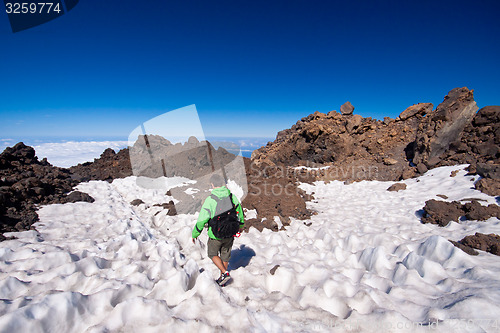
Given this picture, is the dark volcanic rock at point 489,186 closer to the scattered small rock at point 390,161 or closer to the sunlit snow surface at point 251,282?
the sunlit snow surface at point 251,282

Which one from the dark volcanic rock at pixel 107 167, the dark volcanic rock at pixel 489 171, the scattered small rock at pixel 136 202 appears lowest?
the scattered small rock at pixel 136 202

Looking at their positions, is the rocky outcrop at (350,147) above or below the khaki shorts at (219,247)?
above

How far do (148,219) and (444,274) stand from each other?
27.4ft

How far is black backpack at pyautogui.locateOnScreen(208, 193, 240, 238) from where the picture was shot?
387 cm

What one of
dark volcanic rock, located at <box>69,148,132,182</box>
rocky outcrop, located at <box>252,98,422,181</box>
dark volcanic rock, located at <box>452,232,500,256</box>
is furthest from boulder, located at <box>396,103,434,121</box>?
dark volcanic rock, located at <box>69,148,132,182</box>

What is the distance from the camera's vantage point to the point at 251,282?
150 inches

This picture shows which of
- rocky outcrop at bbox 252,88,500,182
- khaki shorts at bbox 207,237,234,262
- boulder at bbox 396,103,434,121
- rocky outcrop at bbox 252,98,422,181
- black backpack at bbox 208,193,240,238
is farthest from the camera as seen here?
boulder at bbox 396,103,434,121

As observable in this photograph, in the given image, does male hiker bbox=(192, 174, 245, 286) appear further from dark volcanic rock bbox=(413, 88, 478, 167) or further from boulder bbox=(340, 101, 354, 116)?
boulder bbox=(340, 101, 354, 116)

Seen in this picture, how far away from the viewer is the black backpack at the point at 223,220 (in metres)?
3.87

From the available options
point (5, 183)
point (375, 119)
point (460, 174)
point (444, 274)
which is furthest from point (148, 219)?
point (375, 119)

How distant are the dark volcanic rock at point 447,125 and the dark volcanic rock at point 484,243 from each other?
958 centimetres

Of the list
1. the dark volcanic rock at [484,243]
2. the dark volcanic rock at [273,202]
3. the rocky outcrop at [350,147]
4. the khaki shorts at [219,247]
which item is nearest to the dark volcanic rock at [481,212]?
the dark volcanic rock at [484,243]

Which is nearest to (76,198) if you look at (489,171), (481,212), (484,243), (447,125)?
(484,243)

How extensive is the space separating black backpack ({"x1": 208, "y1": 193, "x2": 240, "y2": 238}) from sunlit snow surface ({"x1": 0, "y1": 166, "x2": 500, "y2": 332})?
67cm
